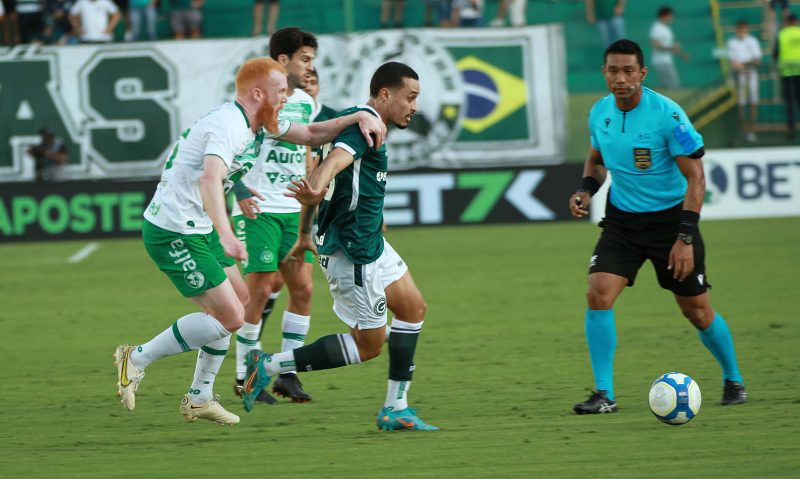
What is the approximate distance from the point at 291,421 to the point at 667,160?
2616 mm

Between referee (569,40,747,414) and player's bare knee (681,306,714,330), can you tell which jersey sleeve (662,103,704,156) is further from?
player's bare knee (681,306,714,330)

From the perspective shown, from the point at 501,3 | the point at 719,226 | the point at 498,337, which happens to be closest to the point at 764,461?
the point at 498,337

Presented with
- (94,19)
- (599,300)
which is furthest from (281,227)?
(94,19)

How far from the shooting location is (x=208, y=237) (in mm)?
7074

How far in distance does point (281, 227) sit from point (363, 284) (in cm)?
180

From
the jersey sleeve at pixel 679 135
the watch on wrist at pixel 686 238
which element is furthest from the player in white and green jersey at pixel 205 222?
the watch on wrist at pixel 686 238

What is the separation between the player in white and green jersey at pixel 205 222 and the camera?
6707 mm

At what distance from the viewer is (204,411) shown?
7055 mm

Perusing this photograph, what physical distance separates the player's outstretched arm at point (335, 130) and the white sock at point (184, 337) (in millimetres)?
1115

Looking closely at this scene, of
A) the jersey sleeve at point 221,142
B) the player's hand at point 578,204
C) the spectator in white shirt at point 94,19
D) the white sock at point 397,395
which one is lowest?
the white sock at point 397,395

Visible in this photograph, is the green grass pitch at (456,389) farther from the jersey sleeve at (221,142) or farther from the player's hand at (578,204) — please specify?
the jersey sleeve at (221,142)

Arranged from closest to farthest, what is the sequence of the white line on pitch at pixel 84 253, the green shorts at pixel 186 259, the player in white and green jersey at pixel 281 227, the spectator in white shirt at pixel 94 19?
1. the green shorts at pixel 186 259
2. the player in white and green jersey at pixel 281 227
3. the white line on pitch at pixel 84 253
4. the spectator in white shirt at pixel 94 19

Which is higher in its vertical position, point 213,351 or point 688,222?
point 688,222

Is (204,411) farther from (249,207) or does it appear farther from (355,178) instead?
(355,178)
